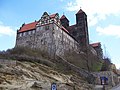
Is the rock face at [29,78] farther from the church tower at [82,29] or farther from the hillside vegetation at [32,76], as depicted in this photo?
the church tower at [82,29]

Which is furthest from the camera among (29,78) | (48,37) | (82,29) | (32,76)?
(82,29)

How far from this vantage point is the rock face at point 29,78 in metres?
21.3

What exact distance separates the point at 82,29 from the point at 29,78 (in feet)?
169

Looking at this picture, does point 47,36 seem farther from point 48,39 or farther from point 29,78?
point 29,78

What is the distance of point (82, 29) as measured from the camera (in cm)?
7500

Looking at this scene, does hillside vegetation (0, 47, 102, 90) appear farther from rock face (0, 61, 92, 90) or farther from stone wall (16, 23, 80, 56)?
stone wall (16, 23, 80, 56)

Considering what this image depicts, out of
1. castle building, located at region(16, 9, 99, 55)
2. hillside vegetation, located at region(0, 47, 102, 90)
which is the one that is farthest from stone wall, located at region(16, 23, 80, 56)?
hillside vegetation, located at region(0, 47, 102, 90)

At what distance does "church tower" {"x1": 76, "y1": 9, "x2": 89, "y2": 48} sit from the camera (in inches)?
2895

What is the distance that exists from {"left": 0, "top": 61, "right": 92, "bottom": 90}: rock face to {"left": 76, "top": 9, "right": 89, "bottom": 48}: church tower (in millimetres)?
41754

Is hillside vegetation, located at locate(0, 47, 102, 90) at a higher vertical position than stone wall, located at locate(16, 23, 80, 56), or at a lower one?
lower

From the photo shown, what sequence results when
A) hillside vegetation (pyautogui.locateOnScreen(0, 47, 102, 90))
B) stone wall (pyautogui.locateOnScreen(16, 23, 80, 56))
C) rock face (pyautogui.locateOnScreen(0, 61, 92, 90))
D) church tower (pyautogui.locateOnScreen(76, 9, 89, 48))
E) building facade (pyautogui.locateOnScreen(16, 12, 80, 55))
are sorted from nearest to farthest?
rock face (pyautogui.locateOnScreen(0, 61, 92, 90))
hillside vegetation (pyautogui.locateOnScreen(0, 47, 102, 90))
stone wall (pyautogui.locateOnScreen(16, 23, 80, 56))
building facade (pyautogui.locateOnScreen(16, 12, 80, 55))
church tower (pyautogui.locateOnScreen(76, 9, 89, 48))

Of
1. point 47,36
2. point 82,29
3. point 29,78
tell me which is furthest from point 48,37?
point 29,78

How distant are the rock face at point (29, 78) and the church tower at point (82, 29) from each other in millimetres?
41754

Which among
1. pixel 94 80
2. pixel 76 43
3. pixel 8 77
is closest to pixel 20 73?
pixel 8 77
